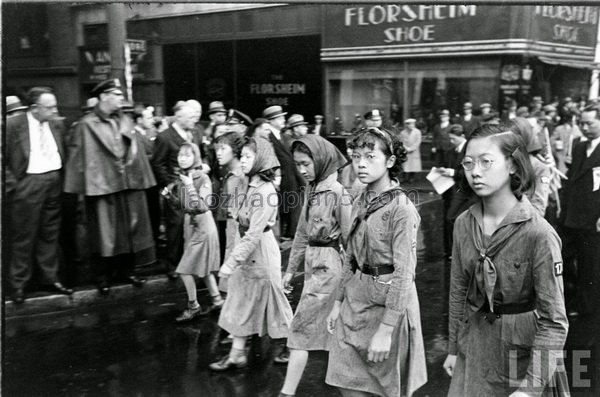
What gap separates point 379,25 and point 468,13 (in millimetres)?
1020

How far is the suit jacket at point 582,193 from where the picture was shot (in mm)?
5656

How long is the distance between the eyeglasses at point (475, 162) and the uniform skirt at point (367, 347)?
0.81 meters

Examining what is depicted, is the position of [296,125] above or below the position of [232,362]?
above

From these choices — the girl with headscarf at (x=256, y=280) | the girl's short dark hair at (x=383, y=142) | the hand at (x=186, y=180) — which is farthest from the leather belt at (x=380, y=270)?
the hand at (x=186, y=180)

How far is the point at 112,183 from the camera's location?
598 centimetres

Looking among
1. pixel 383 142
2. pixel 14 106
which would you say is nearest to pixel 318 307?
pixel 383 142

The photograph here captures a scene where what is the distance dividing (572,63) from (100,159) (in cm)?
544

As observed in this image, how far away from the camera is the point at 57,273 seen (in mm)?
5789

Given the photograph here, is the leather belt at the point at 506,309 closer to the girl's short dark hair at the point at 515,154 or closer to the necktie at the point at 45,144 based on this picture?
the girl's short dark hair at the point at 515,154

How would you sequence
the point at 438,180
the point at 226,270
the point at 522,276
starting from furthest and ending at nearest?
the point at 438,180, the point at 226,270, the point at 522,276

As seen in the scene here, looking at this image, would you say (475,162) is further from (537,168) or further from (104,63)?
(104,63)

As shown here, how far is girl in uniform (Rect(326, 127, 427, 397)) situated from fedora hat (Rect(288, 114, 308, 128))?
84.5 inches

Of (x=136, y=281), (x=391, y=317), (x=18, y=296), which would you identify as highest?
(x=391, y=317)

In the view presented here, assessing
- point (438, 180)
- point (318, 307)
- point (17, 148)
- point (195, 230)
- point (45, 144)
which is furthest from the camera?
point (438, 180)
